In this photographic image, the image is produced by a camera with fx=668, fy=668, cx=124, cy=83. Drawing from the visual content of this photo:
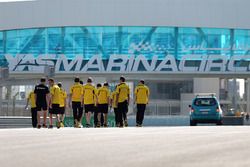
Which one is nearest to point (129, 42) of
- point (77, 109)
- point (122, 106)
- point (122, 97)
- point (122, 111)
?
point (77, 109)

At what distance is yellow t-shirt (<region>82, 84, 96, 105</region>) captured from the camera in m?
22.3

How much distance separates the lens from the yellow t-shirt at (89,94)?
22.3 metres

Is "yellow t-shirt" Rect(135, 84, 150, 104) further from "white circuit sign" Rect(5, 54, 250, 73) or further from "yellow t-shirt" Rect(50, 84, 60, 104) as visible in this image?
"white circuit sign" Rect(5, 54, 250, 73)

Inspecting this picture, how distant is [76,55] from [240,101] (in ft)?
58.3

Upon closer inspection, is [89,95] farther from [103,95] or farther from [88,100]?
[103,95]

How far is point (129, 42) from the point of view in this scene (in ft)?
179

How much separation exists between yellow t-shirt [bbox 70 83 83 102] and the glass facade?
31.6m

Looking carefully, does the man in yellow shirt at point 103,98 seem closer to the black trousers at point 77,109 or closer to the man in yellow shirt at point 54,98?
the black trousers at point 77,109
